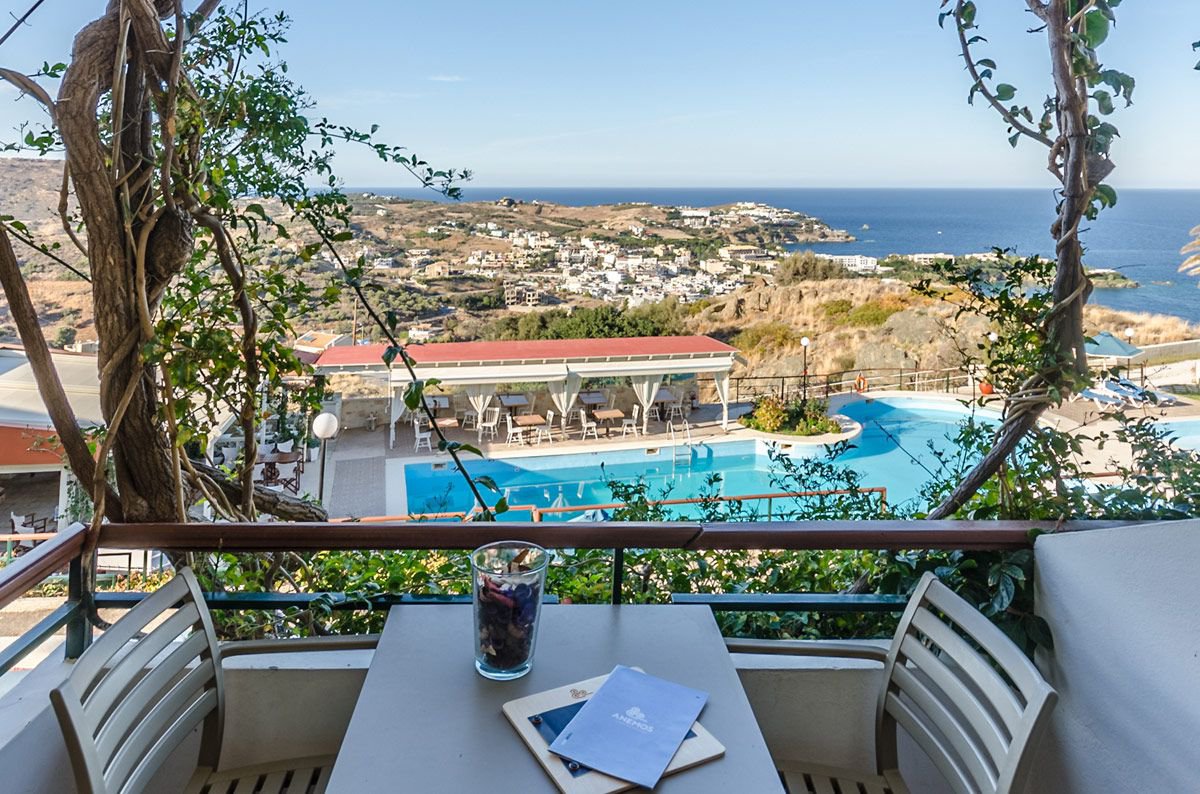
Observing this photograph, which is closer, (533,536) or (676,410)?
(533,536)

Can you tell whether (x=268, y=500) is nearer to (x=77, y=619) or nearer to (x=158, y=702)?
(x=77, y=619)

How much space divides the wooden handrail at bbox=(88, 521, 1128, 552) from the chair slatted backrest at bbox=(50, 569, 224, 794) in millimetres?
232

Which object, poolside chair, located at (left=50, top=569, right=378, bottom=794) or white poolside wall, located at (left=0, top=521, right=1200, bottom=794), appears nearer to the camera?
poolside chair, located at (left=50, top=569, right=378, bottom=794)

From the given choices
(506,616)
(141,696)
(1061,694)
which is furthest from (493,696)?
(1061,694)

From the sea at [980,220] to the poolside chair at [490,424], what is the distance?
7.87ft

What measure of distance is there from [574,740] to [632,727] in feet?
0.27

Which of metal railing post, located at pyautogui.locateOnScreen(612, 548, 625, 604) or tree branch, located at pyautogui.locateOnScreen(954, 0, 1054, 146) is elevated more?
tree branch, located at pyautogui.locateOnScreen(954, 0, 1054, 146)

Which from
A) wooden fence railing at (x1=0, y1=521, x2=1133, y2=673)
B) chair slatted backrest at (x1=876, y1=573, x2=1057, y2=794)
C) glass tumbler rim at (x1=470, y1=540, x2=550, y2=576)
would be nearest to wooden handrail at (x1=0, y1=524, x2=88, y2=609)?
wooden fence railing at (x1=0, y1=521, x2=1133, y2=673)

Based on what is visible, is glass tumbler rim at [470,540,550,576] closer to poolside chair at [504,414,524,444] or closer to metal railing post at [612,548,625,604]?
metal railing post at [612,548,625,604]

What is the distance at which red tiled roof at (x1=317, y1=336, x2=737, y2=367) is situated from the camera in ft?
25.2

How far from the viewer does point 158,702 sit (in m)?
1.21

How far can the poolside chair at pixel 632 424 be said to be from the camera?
8.73 meters

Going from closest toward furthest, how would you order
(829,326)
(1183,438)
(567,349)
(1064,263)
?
(1064,263) → (1183,438) → (567,349) → (829,326)

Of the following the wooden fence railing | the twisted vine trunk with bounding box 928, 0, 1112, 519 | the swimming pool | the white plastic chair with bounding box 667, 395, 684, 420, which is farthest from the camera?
the white plastic chair with bounding box 667, 395, 684, 420
